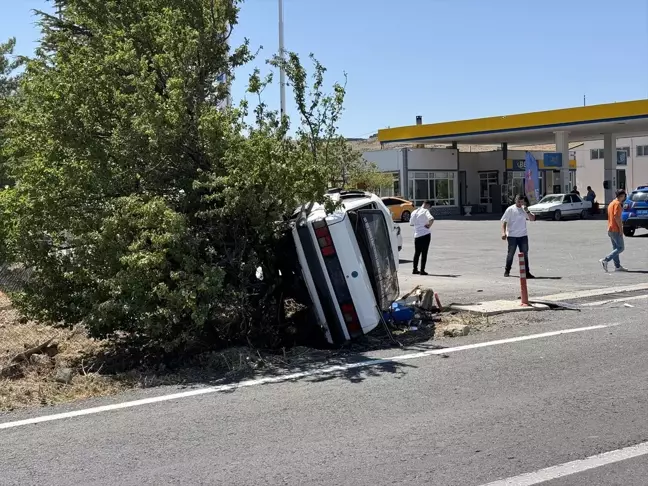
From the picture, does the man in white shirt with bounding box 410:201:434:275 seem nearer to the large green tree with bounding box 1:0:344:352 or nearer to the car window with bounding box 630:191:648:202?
the large green tree with bounding box 1:0:344:352

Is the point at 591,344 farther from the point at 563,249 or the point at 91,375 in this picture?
the point at 563,249

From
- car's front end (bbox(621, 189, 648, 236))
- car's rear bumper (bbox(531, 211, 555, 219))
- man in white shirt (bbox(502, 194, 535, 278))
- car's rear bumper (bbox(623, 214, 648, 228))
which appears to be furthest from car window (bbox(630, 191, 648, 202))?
car's rear bumper (bbox(531, 211, 555, 219))

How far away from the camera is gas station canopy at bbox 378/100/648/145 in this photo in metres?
39.9

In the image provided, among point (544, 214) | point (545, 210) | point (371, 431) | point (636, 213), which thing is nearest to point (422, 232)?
point (371, 431)

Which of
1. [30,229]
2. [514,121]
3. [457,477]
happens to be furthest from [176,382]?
[514,121]

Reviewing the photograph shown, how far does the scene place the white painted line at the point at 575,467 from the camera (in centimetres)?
445

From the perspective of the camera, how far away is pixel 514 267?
17031 mm

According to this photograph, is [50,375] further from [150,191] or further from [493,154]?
[493,154]

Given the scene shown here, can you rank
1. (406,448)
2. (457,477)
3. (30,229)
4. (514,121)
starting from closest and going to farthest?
(457,477) < (406,448) < (30,229) < (514,121)

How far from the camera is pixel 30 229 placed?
8047mm

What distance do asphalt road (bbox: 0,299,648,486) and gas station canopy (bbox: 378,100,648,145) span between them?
35.5 meters

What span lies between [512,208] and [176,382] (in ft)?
32.2

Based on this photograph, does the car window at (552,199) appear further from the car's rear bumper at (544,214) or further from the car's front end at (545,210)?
the car's rear bumper at (544,214)

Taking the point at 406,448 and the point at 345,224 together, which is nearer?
the point at 406,448
